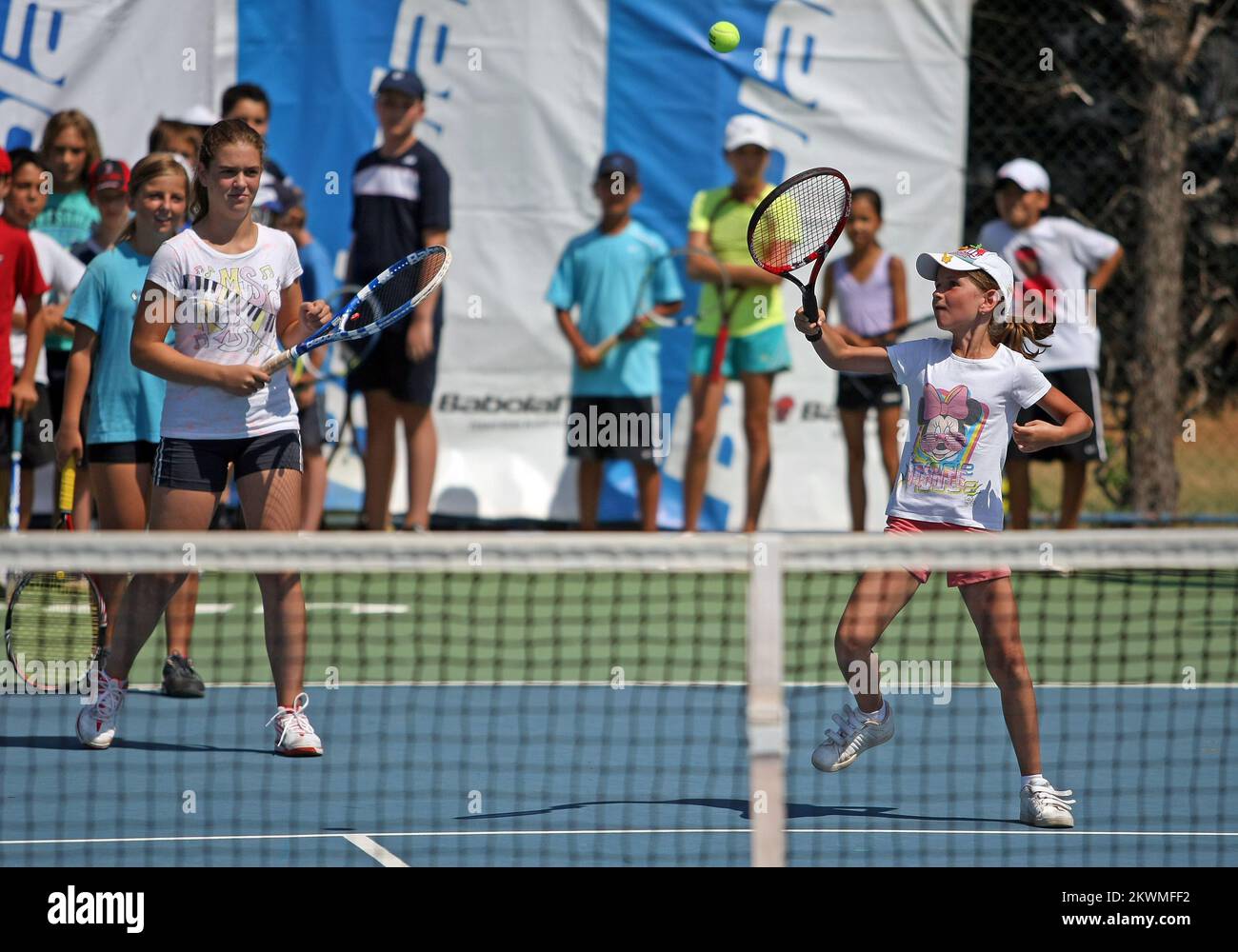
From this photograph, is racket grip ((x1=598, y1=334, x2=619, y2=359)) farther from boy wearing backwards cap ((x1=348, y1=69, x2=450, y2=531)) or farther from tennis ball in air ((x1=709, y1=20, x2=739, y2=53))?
tennis ball in air ((x1=709, y1=20, x2=739, y2=53))

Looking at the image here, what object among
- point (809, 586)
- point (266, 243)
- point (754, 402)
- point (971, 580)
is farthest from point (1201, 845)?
point (754, 402)

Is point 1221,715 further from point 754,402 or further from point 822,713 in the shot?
point 754,402

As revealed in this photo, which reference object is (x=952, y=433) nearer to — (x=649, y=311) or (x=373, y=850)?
(x=373, y=850)

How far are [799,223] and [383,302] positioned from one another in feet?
4.04

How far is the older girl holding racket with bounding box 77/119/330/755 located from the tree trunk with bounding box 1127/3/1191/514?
634 centimetres

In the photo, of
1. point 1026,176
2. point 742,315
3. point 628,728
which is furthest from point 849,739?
point 1026,176

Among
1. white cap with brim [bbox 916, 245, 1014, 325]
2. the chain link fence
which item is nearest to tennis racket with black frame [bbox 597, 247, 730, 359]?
the chain link fence

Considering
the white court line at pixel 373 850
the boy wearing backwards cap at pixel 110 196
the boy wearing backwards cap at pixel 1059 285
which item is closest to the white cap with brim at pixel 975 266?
the white court line at pixel 373 850

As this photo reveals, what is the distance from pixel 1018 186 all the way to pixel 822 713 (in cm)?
377

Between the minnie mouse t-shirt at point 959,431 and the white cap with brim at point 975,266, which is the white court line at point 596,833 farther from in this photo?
the white cap with brim at point 975,266

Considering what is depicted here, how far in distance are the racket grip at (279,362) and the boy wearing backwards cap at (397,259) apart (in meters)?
3.41

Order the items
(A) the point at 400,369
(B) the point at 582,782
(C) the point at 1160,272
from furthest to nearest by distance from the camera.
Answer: (C) the point at 1160,272 → (A) the point at 400,369 → (B) the point at 582,782

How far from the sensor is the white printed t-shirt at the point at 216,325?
199 inches

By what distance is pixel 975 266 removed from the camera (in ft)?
15.6
